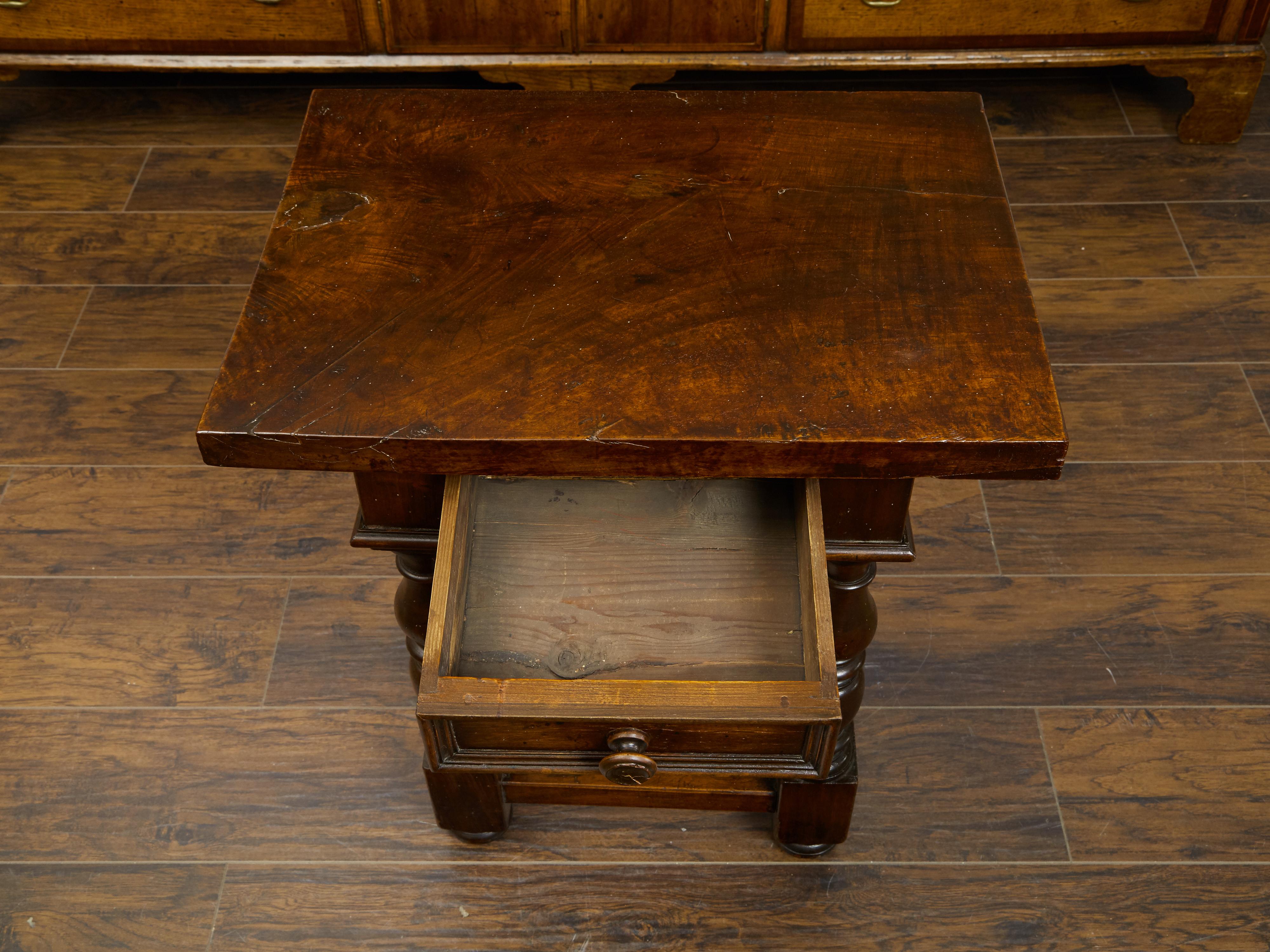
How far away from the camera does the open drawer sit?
2.87 ft

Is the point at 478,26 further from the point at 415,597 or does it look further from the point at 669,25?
the point at 415,597

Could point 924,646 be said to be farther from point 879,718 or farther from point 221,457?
point 221,457

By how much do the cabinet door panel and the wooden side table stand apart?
77 cm

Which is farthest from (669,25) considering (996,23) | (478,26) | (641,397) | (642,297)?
(641,397)

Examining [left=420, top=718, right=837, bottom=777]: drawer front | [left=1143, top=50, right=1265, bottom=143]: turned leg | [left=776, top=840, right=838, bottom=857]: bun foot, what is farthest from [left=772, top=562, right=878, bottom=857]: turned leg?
[left=1143, top=50, right=1265, bottom=143]: turned leg

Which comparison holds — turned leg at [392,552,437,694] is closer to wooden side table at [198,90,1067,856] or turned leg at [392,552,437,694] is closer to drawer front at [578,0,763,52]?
wooden side table at [198,90,1067,856]

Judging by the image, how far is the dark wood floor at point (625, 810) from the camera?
1183 mm

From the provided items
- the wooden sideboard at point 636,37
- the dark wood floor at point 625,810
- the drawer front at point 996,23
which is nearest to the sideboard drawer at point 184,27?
the wooden sideboard at point 636,37

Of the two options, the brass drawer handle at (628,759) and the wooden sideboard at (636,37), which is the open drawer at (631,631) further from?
the wooden sideboard at (636,37)

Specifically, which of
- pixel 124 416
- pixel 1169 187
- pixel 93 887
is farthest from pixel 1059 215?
pixel 93 887

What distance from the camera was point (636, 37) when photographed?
194 centimetres

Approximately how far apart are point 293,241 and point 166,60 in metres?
1.16

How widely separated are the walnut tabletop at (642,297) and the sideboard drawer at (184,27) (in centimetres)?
84

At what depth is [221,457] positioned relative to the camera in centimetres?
89
